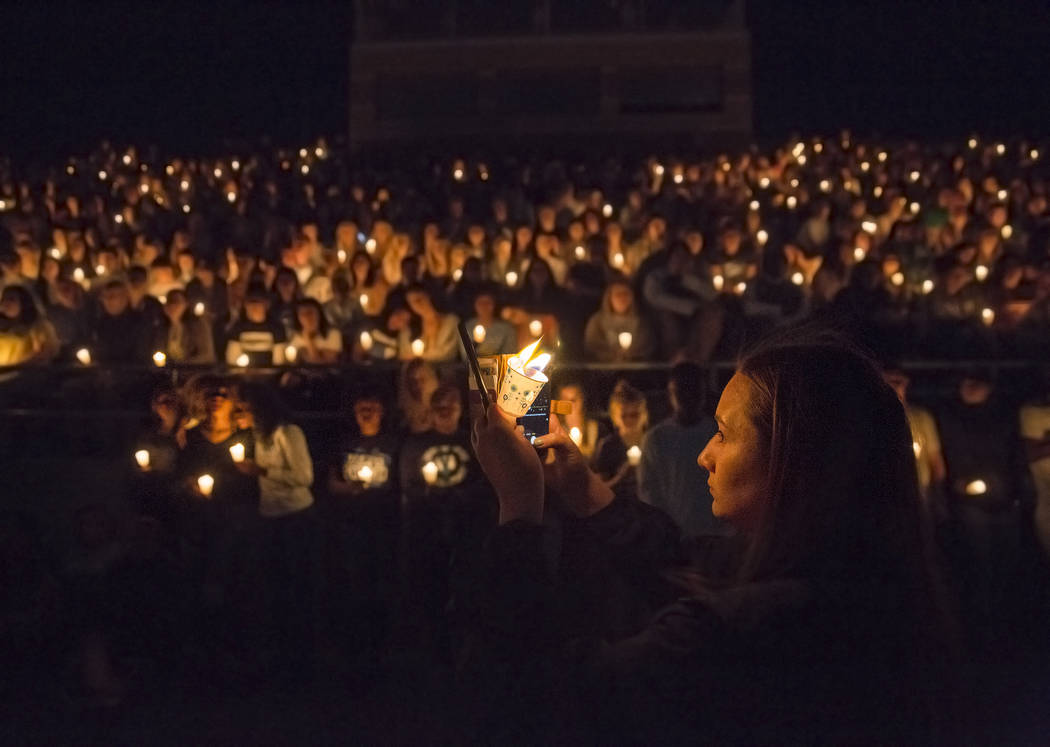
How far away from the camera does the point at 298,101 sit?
25.2m

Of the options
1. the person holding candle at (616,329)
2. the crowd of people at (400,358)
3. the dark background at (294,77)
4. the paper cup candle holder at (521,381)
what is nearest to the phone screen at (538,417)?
the paper cup candle holder at (521,381)

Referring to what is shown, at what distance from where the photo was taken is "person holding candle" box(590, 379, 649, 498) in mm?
4828

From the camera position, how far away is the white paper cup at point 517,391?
172 cm

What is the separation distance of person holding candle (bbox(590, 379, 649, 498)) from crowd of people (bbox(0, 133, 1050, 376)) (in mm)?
911

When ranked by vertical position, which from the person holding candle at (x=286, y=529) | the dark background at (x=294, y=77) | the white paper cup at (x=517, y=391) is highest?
the dark background at (x=294, y=77)

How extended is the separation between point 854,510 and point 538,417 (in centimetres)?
61

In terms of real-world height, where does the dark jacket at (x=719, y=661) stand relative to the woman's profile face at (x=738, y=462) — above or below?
below

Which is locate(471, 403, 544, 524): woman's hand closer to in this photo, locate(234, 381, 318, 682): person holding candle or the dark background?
locate(234, 381, 318, 682): person holding candle

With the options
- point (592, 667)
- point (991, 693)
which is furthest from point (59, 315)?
point (592, 667)

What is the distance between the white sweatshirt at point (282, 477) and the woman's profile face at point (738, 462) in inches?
139

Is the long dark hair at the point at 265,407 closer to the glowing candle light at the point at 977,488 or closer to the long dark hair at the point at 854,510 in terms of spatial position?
the glowing candle light at the point at 977,488

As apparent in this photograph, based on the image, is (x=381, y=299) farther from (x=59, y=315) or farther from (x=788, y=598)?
(x=788, y=598)

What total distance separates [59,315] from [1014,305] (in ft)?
22.3

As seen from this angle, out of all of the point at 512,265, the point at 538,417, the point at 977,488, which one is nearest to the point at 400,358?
the point at 512,265
